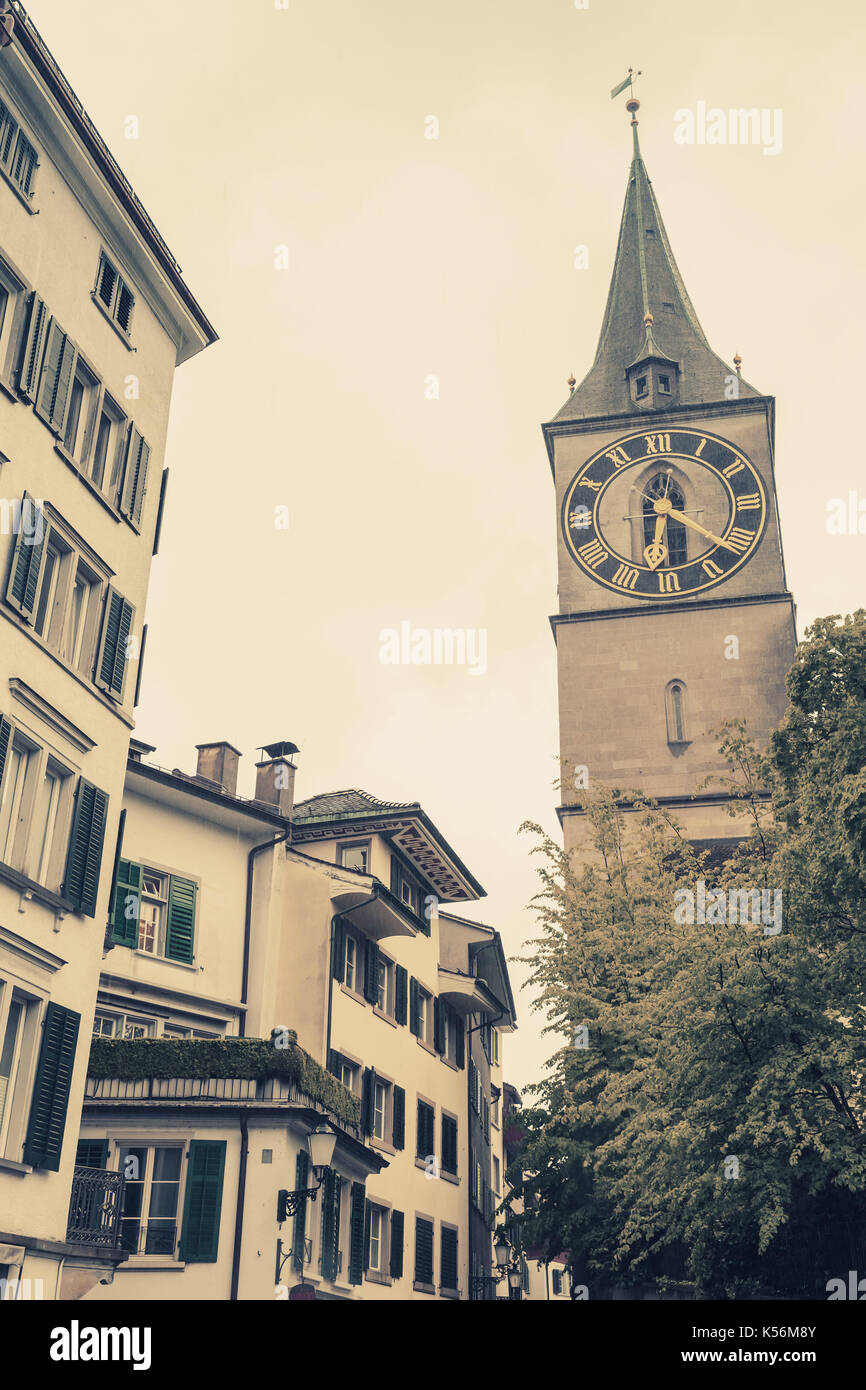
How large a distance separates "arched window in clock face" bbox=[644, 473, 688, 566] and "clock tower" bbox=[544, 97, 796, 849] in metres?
0.06

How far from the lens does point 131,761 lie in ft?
88.5

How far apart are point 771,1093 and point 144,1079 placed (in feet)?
30.8

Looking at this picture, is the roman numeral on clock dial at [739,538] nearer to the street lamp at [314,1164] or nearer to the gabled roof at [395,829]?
the gabled roof at [395,829]

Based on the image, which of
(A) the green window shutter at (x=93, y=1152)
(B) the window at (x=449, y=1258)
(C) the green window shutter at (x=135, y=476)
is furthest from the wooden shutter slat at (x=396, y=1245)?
(C) the green window shutter at (x=135, y=476)

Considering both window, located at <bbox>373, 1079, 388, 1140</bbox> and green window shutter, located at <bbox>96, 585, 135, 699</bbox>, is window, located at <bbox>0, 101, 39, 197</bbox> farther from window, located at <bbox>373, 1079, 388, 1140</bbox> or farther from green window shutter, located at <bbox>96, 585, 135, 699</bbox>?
window, located at <bbox>373, 1079, 388, 1140</bbox>

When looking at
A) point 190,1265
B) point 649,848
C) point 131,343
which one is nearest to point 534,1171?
point 649,848

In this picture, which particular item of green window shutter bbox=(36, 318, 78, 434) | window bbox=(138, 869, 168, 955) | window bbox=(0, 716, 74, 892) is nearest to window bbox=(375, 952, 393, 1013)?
window bbox=(138, 869, 168, 955)

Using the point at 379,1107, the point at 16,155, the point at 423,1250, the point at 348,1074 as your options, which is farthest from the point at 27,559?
the point at 423,1250

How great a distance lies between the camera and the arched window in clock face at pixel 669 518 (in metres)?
57.5

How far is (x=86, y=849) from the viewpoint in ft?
61.2

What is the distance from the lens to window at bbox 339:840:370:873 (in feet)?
107

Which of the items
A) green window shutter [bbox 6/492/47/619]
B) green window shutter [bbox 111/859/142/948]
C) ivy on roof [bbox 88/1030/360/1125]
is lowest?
ivy on roof [bbox 88/1030/360/1125]
